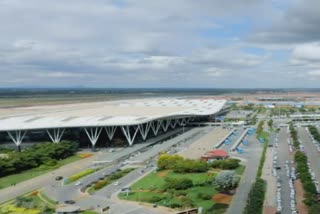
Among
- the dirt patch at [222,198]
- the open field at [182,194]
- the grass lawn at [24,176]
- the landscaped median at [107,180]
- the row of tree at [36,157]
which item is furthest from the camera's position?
the row of tree at [36,157]

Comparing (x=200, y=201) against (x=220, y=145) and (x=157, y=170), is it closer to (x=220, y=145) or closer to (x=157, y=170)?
(x=157, y=170)

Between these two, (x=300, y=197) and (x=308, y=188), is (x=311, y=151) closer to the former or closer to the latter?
(x=308, y=188)

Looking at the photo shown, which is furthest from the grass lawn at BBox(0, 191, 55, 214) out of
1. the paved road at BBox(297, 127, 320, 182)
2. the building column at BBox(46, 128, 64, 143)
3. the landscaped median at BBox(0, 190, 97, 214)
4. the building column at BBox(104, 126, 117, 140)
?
the building column at BBox(104, 126, 117, 140)

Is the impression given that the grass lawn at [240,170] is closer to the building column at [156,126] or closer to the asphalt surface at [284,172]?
the asphalt surface at [284,172]

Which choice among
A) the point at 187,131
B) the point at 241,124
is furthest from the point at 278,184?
the point at 241,124

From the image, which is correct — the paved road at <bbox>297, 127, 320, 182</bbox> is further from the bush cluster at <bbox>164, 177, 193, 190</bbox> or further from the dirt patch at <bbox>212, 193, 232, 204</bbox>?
the bush cluster at <bbox>164, 177, 193, 190</bbox>

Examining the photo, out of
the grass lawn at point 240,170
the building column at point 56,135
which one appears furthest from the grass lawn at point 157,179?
the building column at point 56,135

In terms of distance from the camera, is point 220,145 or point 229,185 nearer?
point 229,185
